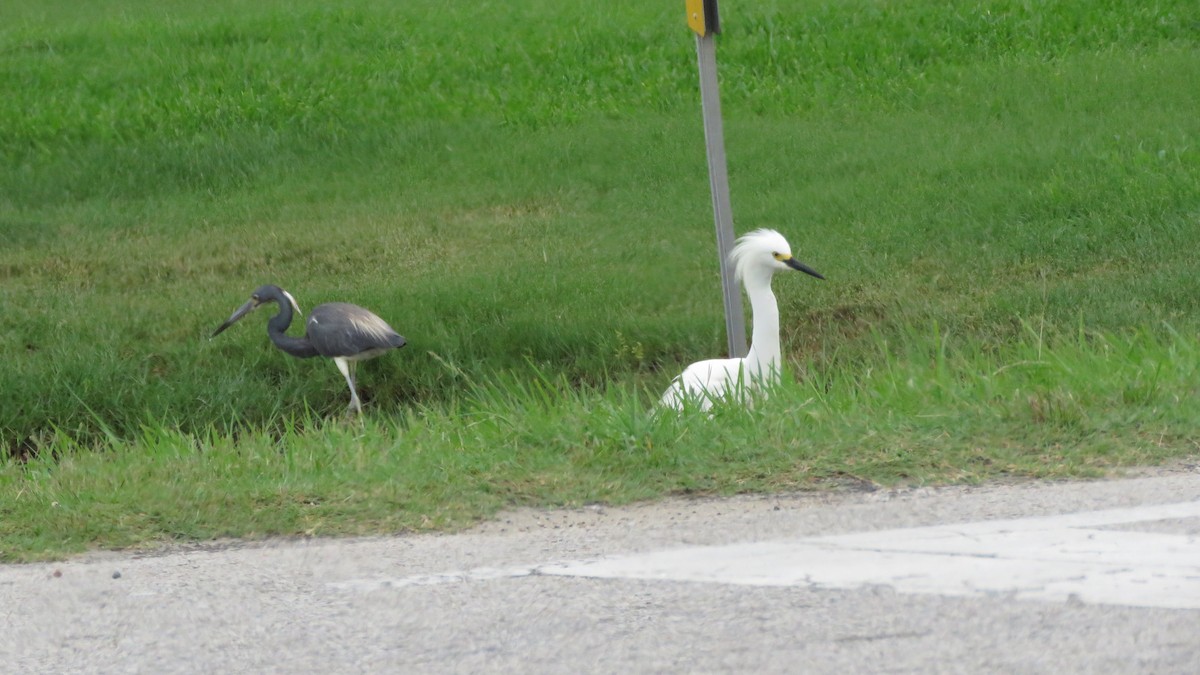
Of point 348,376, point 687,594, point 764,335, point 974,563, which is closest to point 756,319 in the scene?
point 764,335

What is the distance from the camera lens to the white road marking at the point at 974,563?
11.9 feet

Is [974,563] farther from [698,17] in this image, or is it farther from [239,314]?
[239,314]

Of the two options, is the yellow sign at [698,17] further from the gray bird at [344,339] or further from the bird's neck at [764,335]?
the gray bird at [344,339]

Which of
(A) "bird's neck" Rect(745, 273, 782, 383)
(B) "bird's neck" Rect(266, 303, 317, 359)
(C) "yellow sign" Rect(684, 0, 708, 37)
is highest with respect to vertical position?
(C) "yellow sign" Rect(684, 0, 708, 37)

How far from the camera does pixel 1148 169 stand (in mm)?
12023

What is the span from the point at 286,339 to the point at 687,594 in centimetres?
605

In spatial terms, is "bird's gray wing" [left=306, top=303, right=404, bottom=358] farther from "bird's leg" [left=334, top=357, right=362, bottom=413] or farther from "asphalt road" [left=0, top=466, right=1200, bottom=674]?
"asphalt road" [left=0, top=466, right=1200, bottom=674]

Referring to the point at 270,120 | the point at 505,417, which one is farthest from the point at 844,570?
the point at 270,120

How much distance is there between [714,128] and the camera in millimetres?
6898

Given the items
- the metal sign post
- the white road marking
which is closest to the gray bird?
the metal sign post

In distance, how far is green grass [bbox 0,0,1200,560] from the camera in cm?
475

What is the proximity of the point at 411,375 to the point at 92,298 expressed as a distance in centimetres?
318

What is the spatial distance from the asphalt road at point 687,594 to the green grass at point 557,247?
24cm

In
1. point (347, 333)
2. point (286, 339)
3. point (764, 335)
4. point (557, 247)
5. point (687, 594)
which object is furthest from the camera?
point (557, 247)
